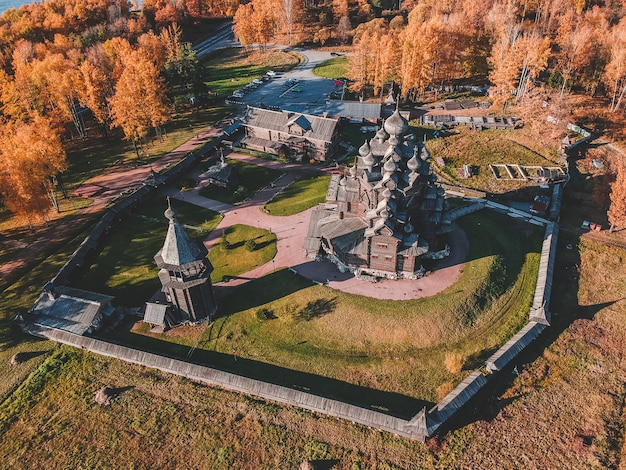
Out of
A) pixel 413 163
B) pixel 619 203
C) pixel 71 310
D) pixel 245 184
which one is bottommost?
pixel 71 310

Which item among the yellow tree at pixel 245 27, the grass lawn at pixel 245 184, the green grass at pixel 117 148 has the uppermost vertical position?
the yellow tree at pixel 245 27

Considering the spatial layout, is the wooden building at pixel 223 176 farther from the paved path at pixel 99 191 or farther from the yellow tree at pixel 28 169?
the yellow tree at pixel 28 169

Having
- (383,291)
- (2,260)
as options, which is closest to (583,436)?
(383,291)

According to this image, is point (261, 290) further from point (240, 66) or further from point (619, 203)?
point (240, 66)

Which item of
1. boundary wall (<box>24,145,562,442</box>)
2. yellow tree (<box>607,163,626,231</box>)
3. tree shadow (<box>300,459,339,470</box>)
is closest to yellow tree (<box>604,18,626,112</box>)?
yellow tree (<box>607,163,626,231</box>)

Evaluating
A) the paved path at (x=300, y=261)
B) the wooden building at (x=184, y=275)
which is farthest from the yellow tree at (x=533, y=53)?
the wooden building at (x=184, y=275)

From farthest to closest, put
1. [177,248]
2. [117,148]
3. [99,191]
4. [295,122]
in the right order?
[117,148] → [295,122] → [99,191] → [177,248]

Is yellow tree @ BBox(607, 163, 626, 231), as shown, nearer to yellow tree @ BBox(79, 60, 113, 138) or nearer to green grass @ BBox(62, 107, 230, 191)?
green grass @ BBox(62, 107, 230, 191)

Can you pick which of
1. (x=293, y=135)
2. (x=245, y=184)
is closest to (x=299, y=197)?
(x=245, y=184)
